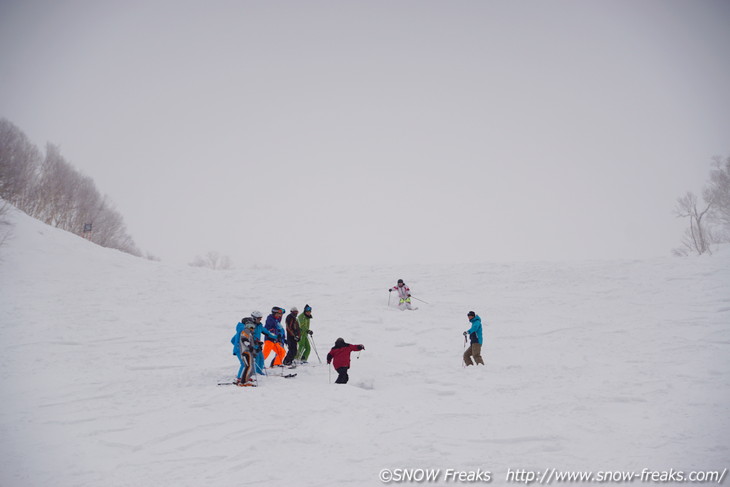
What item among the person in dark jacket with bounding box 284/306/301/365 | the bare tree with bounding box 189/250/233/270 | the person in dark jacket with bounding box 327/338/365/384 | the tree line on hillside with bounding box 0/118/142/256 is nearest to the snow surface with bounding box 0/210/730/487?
the person in dark jacket with bounding box 327/338/365/384

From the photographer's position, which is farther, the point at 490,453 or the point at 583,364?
the point at 583,364

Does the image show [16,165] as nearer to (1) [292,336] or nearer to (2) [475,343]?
(1) [292,336]

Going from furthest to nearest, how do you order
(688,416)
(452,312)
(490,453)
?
(452,312) → (688,416) → (490,453)

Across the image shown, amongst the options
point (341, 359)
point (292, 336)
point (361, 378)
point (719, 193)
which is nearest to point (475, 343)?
point (361, 378)

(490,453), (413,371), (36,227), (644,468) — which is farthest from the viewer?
(36,227)

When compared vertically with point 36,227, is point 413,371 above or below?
below

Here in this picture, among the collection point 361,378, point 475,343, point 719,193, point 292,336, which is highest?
point 719,193

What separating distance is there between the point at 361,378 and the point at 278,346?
2.48m

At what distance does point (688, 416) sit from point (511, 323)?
974 centimetres

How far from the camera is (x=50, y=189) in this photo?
3941 centimetres

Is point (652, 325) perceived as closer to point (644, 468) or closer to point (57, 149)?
point (644, 468)

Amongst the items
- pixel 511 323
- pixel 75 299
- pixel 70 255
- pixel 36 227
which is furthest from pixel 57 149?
pixel 511 323

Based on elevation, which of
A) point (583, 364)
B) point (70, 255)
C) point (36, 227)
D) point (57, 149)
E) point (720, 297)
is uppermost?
point (57, 149)

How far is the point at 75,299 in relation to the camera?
59.0 ft
